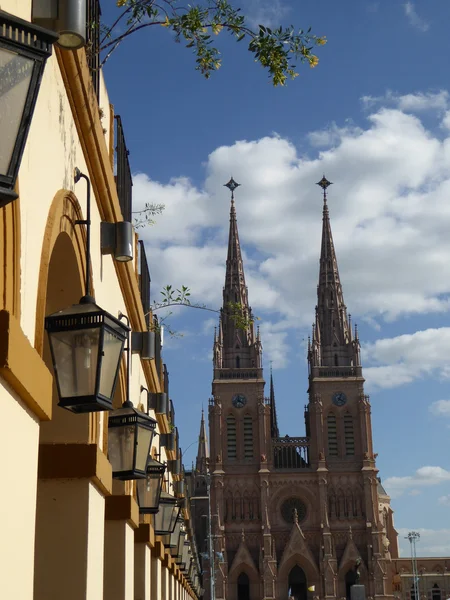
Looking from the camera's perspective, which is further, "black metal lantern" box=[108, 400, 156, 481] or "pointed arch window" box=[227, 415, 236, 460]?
"pointed arch window" box=[227, 415, 236, 460]

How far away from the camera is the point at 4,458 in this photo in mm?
3752

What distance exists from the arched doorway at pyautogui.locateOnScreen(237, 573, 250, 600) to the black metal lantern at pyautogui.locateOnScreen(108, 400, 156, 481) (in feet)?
271

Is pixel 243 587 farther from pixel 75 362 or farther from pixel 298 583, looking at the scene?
pixel 75 362

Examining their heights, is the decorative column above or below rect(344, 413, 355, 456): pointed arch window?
below

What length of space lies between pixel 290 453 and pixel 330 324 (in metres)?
13.9

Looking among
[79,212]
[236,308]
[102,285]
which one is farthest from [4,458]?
[236,308]

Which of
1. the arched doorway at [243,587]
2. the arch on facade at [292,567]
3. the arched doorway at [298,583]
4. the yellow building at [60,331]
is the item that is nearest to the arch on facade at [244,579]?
the arched doorway at [243,587]

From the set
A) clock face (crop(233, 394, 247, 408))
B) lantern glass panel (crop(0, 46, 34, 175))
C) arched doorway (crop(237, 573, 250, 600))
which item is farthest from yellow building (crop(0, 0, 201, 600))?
clock face (crop(233, 394, 247, 408))

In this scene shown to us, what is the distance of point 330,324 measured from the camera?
95.4 meters

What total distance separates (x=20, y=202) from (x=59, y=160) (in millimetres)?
1425

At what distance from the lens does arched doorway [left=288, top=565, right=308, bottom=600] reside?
3418 inches

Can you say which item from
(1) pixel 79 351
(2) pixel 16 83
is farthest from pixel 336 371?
(2) pixel 16 83

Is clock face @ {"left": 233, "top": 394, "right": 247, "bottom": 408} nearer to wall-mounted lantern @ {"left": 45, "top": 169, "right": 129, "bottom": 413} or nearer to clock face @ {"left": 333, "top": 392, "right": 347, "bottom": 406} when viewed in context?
clock face @ {"left": 333, "top": 392, "right": 347, "bottom": 406}

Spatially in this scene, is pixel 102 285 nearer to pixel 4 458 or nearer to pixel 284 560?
Answer: pixel 4 458
